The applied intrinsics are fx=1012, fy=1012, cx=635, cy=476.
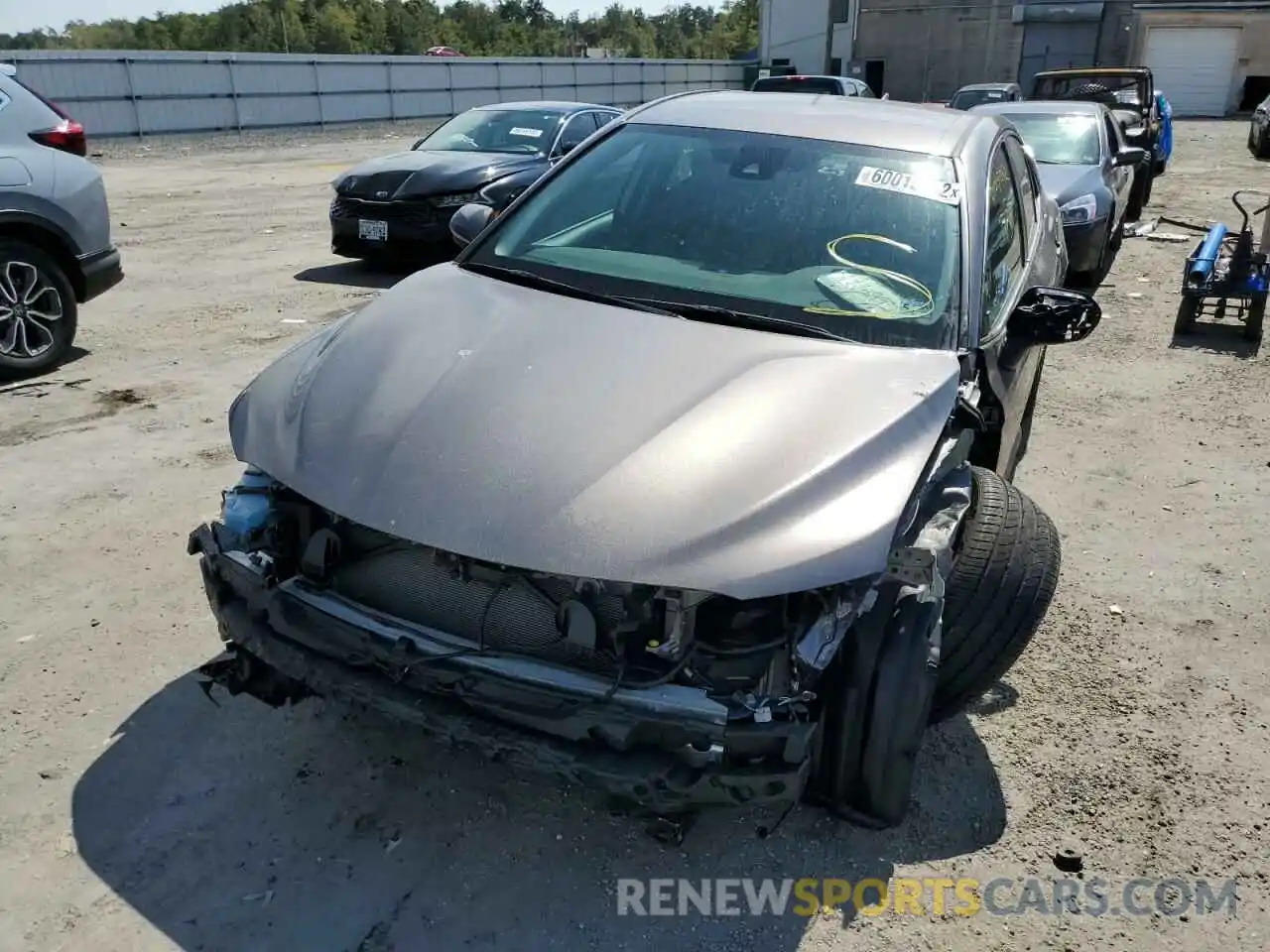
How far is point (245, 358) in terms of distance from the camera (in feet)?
22.2

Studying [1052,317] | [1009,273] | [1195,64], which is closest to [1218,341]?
[1009,273]

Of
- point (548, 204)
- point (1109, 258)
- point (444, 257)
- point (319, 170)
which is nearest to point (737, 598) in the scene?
point (548, 204)

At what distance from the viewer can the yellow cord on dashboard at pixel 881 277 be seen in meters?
3.06

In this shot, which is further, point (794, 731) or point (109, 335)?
point (109, 335)

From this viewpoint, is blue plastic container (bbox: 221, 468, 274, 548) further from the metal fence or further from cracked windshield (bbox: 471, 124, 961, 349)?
the metal fence

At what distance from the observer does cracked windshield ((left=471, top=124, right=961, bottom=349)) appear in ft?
10.2

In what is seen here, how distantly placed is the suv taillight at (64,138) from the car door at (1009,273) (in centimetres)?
548

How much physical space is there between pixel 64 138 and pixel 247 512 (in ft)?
16.1

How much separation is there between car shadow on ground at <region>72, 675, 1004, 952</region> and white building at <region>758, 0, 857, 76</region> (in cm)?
4744

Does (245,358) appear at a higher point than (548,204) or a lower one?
lower

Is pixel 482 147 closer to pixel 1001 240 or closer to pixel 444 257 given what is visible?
pixel 444 257

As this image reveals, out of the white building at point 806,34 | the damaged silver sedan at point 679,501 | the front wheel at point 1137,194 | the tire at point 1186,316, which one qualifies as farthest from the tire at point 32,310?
the white building at point 806,34

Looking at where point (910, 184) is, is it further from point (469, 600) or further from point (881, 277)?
point (469, 600)

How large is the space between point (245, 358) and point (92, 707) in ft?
13.1
